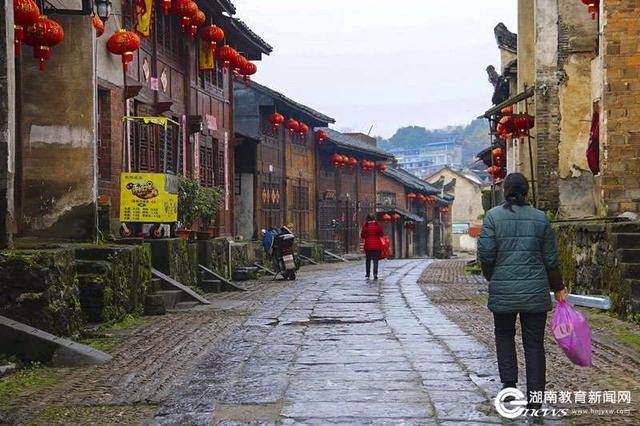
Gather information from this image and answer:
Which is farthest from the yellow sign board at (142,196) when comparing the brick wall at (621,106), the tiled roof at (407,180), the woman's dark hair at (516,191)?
the tiled roof at (407,180)

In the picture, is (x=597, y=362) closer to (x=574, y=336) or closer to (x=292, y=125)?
(x=574, y=336)

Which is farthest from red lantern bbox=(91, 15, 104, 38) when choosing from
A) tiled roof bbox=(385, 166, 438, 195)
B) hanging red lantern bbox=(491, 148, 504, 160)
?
tiled roof bbox=(385, 166, 438, 195)

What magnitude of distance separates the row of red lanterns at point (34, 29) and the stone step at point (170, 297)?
449cm

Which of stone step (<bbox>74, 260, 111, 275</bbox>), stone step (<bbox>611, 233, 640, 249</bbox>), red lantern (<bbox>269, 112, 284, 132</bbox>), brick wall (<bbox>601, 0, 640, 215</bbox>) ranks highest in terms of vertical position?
red lantern (<bbox>269, 112, 284, 132</bbox>)

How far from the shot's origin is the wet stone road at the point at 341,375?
7.01 m

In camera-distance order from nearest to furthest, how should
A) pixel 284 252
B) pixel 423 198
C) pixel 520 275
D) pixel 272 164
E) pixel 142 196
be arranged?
1. pixel 520 275
2. pixel 142 196
3. pixel 284 252
4. pixel 272 164
5. pixel 423 198

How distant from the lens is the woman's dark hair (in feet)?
24.0

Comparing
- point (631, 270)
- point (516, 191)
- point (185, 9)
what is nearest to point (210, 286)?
point (185, 9)

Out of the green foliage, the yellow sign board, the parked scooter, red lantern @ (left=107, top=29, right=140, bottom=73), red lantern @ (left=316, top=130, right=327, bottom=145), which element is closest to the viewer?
the yellow sign board

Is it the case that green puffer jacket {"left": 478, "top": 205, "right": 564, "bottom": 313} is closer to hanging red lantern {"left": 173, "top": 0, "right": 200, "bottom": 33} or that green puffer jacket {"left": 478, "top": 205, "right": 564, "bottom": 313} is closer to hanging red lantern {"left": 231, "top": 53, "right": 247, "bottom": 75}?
hanging red lantern {"left": 173, "top": 0, "right": 200, "bottom": 33}

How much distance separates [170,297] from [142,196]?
1.96 m

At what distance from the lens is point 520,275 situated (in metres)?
7.17

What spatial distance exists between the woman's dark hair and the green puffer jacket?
2.1 inches

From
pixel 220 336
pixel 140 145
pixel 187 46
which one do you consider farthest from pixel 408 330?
pixel 187 46
